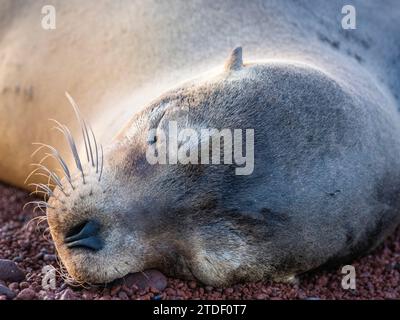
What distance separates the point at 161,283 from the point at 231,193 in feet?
1.75

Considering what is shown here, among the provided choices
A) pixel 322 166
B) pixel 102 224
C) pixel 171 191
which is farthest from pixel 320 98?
Result: pixel 102 224

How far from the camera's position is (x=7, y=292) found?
125 inches

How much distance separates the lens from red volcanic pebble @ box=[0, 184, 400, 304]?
320 cm

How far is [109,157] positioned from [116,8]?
189 centimetres

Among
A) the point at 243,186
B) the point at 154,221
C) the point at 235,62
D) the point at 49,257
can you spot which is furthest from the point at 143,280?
the point at 235,62

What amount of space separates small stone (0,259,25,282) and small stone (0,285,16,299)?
0.16 metres

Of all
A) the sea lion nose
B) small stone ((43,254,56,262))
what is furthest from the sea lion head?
small stone ((43,254,56,262))

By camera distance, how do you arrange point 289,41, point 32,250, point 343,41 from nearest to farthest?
point 32,250, point 289,41, point 343,41

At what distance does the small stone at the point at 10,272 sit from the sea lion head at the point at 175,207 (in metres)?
0.33

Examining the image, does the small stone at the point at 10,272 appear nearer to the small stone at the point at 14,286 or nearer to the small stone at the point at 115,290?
the small stone at the point at 14,286

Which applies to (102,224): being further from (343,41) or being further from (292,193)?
(343,41)

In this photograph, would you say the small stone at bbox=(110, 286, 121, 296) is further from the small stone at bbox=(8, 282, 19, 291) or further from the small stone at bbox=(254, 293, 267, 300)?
the small stone at bbox=(254, 293, 267, 300)

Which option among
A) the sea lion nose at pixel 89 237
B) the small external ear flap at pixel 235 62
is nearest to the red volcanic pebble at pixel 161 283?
the sea lion nose at pixel 89 237

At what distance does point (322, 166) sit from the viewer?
3225 millimetres
